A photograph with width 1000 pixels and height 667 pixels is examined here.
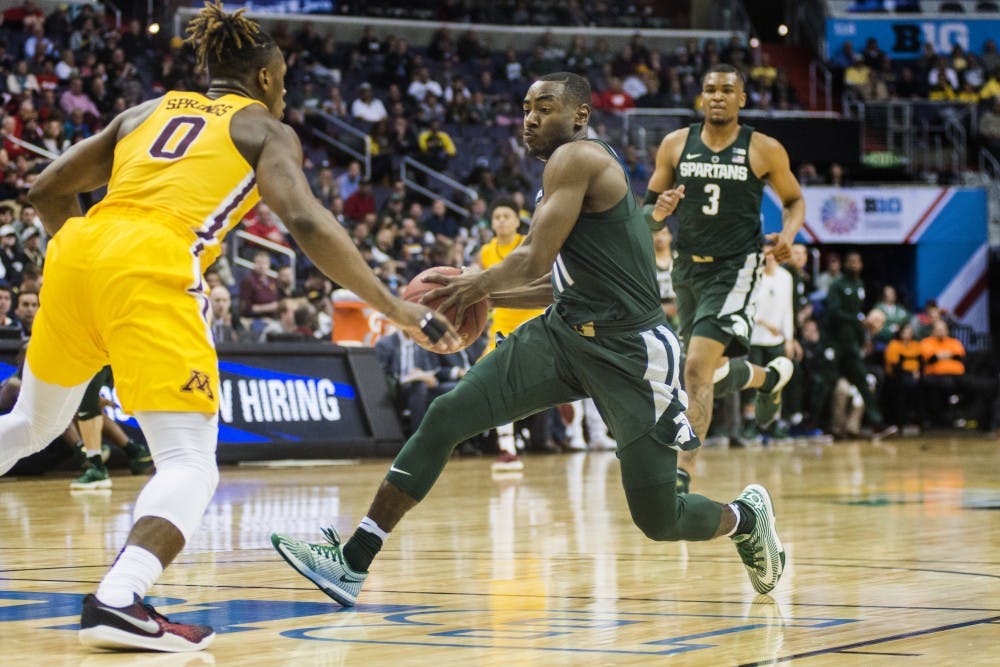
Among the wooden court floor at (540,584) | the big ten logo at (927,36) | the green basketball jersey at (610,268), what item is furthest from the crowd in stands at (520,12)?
the green basketball jersey at (610,268)

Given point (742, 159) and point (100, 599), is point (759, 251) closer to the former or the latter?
point (742, 159)

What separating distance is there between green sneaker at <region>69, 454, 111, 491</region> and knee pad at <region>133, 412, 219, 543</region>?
6677 millimetres

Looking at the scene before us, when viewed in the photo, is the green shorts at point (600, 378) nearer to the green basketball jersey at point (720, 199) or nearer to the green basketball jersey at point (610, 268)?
the green basketball jersey at point (610, 268)

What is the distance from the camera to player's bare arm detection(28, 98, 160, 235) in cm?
465

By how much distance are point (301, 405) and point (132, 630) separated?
992cm

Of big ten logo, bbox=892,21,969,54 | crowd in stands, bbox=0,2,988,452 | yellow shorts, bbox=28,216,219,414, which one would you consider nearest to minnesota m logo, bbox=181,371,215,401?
yellow shorts, bbox=28,216,219,414

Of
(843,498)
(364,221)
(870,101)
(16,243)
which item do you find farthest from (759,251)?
(870,101)

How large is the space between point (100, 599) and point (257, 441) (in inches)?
375

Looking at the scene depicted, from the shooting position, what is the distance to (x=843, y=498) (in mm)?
9664

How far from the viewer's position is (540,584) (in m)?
5.62

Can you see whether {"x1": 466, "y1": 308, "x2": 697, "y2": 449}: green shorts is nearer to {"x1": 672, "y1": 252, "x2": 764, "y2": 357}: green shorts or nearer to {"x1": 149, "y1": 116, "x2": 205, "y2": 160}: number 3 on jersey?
{"x1": 149, "y1": 116, "x2": 205, "y2": 160}: number 3 on jersey

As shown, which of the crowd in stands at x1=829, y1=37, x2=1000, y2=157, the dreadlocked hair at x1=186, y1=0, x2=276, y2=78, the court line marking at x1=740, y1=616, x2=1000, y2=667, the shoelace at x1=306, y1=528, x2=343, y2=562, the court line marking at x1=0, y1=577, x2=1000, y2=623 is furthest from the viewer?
the crowd in stands at x1=829, y1=37, x2=1000, y2=157

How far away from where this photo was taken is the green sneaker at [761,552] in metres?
5.35

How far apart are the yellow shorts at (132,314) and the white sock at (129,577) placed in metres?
0.40
